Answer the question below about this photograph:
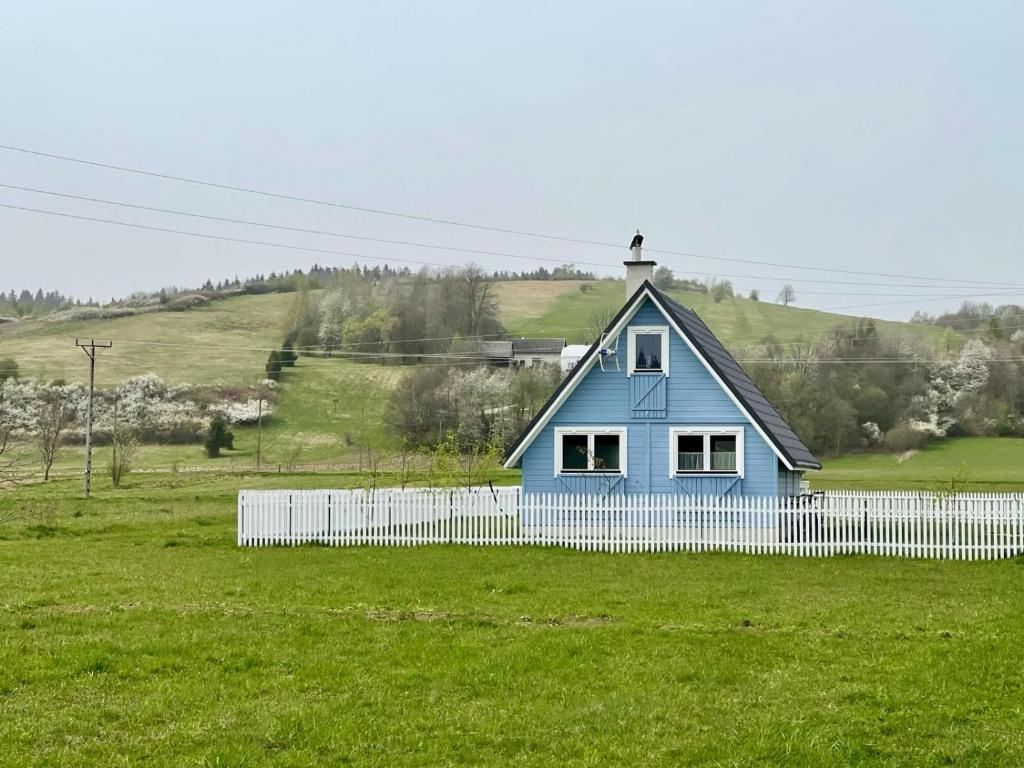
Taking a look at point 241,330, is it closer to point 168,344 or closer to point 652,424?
point 168,344

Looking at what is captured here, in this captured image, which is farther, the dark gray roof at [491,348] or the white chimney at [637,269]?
the dark gray roof at [491,348]

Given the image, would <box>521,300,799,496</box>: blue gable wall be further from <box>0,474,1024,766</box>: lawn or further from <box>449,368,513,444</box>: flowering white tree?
<box>449,368,513,444</box>: flowering white tree

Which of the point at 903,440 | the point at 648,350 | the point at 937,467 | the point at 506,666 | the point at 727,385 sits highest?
the point at 648,350

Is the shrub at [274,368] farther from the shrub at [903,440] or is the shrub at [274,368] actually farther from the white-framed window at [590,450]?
the white-framed window at [590,450]

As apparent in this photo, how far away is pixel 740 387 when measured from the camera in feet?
96.0

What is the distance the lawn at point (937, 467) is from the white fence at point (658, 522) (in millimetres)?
26442

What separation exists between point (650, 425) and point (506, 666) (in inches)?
715

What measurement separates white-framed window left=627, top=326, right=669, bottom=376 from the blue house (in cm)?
3

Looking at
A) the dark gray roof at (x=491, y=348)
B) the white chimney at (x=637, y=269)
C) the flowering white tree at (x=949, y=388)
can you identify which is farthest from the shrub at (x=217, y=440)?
the white chimney at (x=637, y=269)

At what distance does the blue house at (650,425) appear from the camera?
28.1m

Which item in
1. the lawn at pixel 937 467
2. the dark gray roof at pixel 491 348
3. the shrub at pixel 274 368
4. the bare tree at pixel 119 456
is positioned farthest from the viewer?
the shrub at pixel 274 368

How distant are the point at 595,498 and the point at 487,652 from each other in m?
14.7

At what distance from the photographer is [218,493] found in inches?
1982

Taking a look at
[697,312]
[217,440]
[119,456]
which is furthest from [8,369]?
[697,312]
